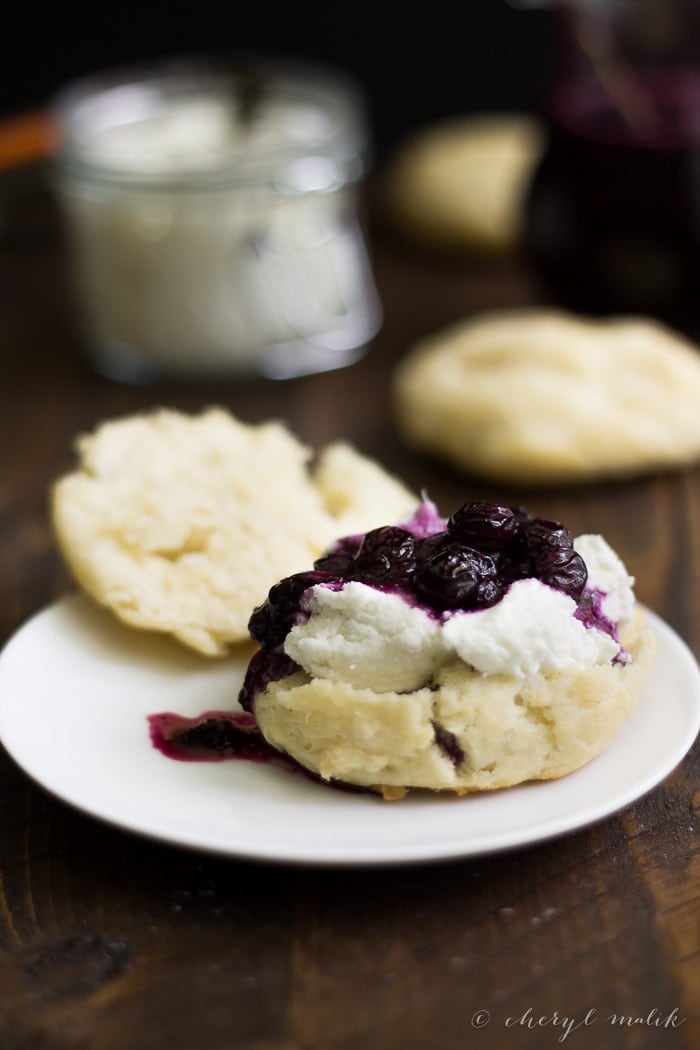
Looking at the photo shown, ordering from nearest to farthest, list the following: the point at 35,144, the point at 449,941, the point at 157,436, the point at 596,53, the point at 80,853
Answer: the point at 449,941
the point at 80,853
the point at 157,436
the point at 596,53
the point at 35,144

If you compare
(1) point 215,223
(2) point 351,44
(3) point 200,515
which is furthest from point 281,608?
(2) point 351,44

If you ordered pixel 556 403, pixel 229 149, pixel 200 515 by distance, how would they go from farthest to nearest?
pixel 229 149 → pixel 556 403 → pixel 200 515

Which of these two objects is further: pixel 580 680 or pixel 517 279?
pixel 517 279

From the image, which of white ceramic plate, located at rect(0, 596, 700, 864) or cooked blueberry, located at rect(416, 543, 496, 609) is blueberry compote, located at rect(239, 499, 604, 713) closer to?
cooked blueberry, located at rect(416, 543, 496, 609)

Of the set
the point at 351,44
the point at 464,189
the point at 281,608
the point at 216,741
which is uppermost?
the point at 281,608

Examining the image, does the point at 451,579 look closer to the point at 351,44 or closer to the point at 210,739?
the point at 210,739

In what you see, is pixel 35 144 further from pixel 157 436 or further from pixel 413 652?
pixel 413 652

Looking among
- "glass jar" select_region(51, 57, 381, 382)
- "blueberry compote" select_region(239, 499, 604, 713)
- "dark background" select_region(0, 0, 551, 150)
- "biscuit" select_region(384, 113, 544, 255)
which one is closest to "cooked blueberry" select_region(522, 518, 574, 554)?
"blueberry compote" select_region(239, 499, 604, 713)

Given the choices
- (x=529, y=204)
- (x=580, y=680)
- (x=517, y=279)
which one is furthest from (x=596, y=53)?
(x=580, y=680)
